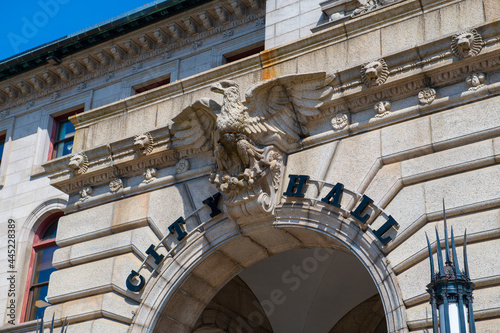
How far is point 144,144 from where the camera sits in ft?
56.1

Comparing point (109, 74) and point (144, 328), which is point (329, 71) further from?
point (109, 74)

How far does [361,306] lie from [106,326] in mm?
8037

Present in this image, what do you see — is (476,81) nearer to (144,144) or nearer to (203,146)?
(203,146)

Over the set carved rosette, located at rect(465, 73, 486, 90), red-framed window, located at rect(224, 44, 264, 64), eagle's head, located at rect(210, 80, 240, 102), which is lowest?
carved rosette, located at rect(465, 73, 486, 90)

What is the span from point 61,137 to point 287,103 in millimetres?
14982

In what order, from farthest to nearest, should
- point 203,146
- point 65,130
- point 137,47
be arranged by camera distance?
point 65,130, point 137,47, point 203,146

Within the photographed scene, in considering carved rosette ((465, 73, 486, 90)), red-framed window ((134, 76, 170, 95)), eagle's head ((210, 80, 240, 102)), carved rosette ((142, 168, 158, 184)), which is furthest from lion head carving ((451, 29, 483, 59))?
red-framed window ((134, 76, 170, 95))

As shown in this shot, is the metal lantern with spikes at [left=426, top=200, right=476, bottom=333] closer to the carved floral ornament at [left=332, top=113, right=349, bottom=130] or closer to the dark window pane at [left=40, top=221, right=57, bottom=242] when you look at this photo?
the carved floral ornament at [left=332, top=113, right=349, bottom=130]

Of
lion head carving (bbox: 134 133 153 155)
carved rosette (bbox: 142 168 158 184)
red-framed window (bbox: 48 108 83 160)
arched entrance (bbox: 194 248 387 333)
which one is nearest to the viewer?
lion head carving (bbox: 134 133 153 155)

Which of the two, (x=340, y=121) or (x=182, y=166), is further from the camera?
(x=182, y=166)

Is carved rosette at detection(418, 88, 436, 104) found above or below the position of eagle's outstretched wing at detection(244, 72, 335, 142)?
below

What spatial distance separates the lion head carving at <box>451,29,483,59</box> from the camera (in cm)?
1380

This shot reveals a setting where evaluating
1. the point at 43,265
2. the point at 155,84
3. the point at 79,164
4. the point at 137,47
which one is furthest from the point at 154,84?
the point at 79,164

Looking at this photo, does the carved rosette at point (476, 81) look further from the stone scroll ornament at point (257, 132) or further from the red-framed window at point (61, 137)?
the red-framed window at point (61, 137)
